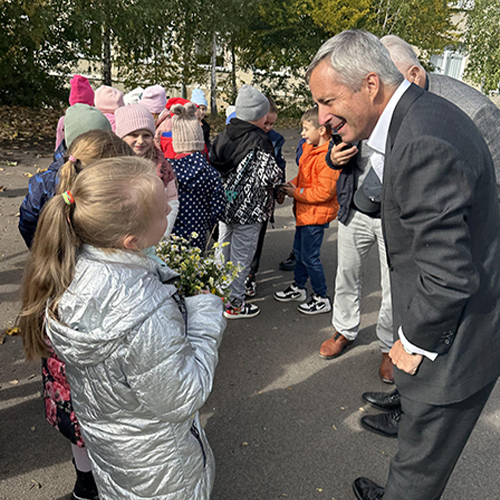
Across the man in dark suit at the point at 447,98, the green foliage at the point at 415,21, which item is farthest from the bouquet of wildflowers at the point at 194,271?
the green foliage at the point at 415,21

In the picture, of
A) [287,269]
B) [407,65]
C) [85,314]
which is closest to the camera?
[85,314]

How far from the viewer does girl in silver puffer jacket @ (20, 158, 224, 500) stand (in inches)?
66.1

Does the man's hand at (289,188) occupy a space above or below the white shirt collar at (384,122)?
below

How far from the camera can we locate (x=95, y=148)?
8.00 feet

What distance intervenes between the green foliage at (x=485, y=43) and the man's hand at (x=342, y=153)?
19345 mm

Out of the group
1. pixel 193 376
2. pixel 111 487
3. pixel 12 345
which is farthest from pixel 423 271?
pixel 12 345

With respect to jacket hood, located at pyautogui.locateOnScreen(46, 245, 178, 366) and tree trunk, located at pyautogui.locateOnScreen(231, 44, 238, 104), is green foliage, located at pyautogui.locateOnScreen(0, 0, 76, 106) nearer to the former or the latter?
tree trunk, located at pyautogui.locateOnScreen(231, 44, 238, 104)

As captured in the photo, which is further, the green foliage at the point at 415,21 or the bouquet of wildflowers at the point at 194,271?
the green foliage at the point at 415,21

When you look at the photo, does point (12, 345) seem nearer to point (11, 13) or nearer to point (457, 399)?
point (457, 399)

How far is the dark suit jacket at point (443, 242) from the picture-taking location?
5.37 ft

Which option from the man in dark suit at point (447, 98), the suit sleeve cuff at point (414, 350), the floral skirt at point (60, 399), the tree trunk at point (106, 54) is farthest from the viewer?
the tree trunk at point (106, 54)

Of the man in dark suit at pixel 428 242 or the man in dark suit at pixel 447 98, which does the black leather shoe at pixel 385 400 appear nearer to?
the man in dark suit at pixel 447 98

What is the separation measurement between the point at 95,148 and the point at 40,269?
0.87 meters

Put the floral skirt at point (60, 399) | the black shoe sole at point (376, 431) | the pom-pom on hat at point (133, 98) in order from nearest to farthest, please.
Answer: the floral skirt at point (60, 399), the black shoe sole at point (376, 431), the pom-pom on hat at point (133, 98)
